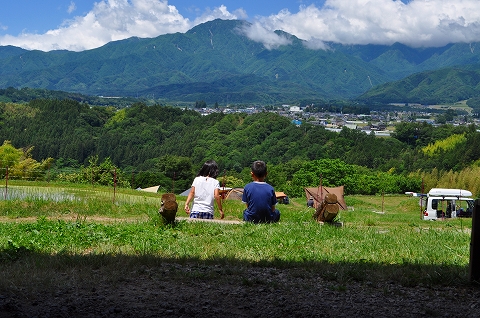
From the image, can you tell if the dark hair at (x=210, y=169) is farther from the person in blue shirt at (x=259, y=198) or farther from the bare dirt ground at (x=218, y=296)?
the bare dirt ground at (x=218, y=296)

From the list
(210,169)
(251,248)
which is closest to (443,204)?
(210,169)

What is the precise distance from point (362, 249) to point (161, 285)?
8.77 ft

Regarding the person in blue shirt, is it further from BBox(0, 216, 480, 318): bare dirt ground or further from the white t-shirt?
BBox(0, 216, 480, 318): bare dirt ground

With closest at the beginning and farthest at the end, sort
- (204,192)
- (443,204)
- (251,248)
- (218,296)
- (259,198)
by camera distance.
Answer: (218,296), (251,248), (259,198), (204,192), (443,204)

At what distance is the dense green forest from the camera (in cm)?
6384

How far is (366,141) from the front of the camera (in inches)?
3295

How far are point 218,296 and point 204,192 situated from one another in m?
3.90

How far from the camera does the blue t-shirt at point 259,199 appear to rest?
315 inches

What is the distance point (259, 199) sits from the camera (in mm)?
8055

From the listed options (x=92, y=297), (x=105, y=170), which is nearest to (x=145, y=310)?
(x=92, y=297)

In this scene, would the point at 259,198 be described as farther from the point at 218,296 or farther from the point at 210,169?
the point at 218,296

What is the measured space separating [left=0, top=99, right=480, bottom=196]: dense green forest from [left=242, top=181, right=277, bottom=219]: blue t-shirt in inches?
1654

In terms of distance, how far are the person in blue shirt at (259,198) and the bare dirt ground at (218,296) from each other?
2.81 meters

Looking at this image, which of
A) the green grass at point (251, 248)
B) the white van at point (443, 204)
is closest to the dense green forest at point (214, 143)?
the white van at point (443, 204)
